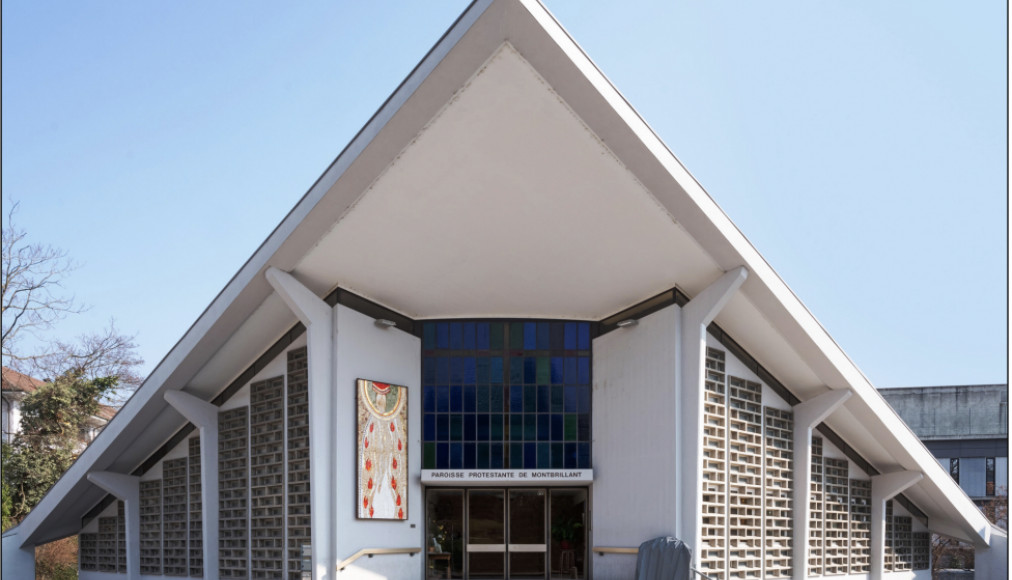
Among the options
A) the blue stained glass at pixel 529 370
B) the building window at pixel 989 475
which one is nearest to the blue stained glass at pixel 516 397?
the blue stained glass at pixel 529 370

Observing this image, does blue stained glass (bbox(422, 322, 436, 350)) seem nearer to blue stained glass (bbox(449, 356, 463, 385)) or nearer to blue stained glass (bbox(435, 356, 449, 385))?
blue stained glass (bbox(435, 356, 449, 385))

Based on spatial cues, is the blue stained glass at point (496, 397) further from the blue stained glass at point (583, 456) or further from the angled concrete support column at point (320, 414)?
the angled concrete support column at point (320, 414)

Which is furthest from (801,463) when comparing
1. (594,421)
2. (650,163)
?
(650,163)

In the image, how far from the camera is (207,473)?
17.5 metres

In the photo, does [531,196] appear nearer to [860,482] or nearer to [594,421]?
[594,421]

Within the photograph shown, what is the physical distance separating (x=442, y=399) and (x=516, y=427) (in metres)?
1.54

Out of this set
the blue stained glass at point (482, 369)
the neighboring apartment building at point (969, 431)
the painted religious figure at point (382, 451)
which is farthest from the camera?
the neighboring apartment building at point (969, 431)

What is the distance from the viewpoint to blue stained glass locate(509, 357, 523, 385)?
1752 cm

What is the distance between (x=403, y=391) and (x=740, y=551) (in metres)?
6.82

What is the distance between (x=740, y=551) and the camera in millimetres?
16078

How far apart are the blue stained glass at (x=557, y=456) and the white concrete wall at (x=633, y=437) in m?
0.64

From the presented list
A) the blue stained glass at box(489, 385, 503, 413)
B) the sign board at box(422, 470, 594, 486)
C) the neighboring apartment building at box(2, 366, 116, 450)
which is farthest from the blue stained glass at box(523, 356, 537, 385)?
the neighboring apartment building at box(2, 366, 116, 450)

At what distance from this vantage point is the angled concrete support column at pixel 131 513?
19.2m

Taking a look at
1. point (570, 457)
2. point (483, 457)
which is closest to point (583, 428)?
point (570, 457)
